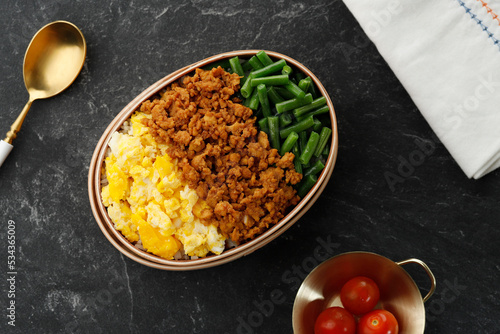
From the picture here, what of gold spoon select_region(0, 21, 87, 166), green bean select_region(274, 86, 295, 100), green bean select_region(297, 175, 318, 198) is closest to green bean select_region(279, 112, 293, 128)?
green bean select_region(274, 86, 295, 100)

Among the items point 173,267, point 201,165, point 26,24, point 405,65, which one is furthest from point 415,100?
point 26,24

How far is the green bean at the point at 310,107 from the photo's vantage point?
2.61 meters

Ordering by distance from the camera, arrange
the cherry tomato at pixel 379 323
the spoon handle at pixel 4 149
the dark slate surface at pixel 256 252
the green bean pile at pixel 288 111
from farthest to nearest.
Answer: the spoon handle at pixel 4 149 < the dark slate surface at pixel 256 252 < the green bean pile at pixel 288 111 < the cherry tomato at pixel 379 323

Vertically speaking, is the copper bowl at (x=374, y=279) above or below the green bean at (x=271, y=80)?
below

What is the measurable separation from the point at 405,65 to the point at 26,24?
247 cm

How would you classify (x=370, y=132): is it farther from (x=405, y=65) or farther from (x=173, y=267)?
(x=173, y=267)

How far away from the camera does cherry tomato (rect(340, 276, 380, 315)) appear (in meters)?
2.59

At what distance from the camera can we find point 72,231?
3.05 metres

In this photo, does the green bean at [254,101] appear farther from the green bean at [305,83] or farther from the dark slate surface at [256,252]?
the dark slate surface at [256,252]

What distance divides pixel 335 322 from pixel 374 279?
36cm

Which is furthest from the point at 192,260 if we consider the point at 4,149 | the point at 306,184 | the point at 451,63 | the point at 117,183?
the point at 451,63

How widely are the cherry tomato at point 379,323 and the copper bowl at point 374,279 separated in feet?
0.37

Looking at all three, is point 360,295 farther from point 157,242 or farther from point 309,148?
point 157,242

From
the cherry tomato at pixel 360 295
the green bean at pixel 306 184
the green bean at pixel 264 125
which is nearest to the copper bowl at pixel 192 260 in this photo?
the green bean at pixel 306 184
